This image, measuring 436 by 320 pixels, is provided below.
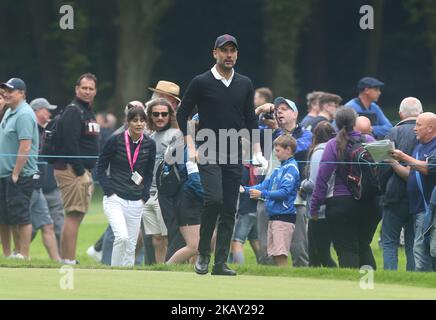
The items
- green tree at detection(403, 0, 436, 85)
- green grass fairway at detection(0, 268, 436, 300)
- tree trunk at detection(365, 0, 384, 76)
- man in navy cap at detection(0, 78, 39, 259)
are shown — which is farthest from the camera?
tree trunk at detection(365, 0, 384, 76)

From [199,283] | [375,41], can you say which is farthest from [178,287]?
[375,41]

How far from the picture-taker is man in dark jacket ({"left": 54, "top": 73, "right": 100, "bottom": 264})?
16.4 metres

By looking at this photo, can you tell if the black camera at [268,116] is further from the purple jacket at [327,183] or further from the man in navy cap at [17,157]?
the man in navy cap at [17,157]

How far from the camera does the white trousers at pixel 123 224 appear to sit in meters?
14.9

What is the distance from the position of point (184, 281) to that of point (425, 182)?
3.47 meters

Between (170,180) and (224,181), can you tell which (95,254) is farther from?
(224,181)

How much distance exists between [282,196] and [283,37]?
24070 mm

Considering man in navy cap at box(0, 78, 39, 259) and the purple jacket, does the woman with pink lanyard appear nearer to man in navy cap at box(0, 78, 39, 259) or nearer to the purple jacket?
man in navy cap at box(0, 78, 39, 259)

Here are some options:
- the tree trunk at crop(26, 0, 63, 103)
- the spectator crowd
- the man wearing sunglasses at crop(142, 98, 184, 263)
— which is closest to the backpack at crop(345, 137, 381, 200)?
the spectator crowd

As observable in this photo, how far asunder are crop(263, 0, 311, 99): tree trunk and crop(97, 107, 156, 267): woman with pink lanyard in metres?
23.5

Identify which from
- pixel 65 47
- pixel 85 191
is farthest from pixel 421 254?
pixel 65 47

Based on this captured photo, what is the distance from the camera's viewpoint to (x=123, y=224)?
49.1ft
